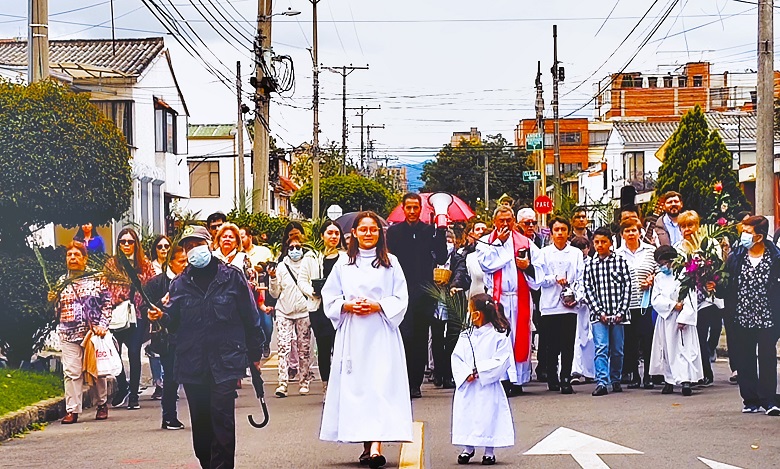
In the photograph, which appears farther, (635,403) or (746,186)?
(746,186)

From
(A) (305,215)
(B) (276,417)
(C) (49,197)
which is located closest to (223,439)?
(B) (276,417)

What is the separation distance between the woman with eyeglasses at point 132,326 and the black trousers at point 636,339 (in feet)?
18.2

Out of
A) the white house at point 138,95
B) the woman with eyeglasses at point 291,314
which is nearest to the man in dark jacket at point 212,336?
the woman with eyeglasses at point 291,314

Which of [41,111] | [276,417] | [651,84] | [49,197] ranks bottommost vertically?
[276,417]

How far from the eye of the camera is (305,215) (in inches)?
2835

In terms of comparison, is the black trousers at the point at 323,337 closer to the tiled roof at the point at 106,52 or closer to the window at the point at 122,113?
the tiled roof at the point at 106,52

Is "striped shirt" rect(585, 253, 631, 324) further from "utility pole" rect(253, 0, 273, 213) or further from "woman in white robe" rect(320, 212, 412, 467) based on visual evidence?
"utility pole" rect(253, 0, 273, 213)

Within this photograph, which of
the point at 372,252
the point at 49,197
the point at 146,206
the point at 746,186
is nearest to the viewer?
the point at 372,252

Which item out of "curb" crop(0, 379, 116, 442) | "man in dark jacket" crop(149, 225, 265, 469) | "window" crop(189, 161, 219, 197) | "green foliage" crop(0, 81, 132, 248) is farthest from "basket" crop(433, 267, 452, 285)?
"window" crop(189, 161, 219, 197)

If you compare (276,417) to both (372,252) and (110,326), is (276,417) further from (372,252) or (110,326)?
(372,252)

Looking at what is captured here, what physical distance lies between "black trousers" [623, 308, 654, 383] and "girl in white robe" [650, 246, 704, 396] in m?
0.32

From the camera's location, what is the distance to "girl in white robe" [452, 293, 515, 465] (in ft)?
32.5

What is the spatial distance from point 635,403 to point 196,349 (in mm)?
6284

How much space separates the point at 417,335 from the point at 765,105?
10.1m
